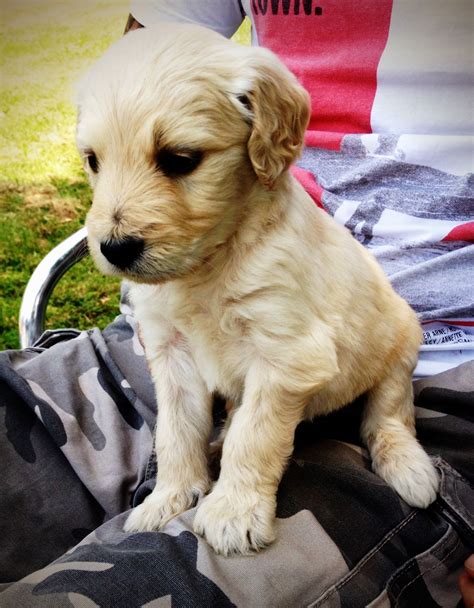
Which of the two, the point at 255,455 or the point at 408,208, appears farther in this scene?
the point at 408,208

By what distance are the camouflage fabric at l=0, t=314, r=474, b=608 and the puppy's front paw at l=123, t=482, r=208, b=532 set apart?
0.19ft

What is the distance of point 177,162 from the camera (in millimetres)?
1466

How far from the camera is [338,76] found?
7.57ft

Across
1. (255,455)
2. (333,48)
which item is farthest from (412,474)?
(333,48)

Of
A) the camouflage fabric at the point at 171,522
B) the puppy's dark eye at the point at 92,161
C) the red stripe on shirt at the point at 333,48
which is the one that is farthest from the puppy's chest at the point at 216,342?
the red stripe on shirt at the point at 333,48

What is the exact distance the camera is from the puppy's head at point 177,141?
141cm

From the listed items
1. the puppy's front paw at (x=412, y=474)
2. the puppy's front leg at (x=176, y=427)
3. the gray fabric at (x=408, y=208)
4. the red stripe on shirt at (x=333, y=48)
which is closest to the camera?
the puppy's front paw at (x=412, y=474)

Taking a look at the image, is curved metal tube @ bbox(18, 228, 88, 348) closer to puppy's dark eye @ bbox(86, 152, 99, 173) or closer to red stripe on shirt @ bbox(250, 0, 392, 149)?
puppy's dark eye @ bbox(86, 152, 99, 173)

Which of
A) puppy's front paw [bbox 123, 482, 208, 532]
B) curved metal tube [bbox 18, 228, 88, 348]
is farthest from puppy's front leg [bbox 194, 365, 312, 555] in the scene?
curved metal tube [bbox 18, 228, 88, 348]

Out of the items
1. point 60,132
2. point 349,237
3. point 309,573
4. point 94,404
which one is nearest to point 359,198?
point 349,237

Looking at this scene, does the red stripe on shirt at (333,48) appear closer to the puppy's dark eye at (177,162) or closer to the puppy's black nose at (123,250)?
the puppy's dark eye at (177,162)

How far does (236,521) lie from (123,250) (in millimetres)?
724

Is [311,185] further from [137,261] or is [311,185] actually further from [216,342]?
[137,261]

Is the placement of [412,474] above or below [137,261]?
below
